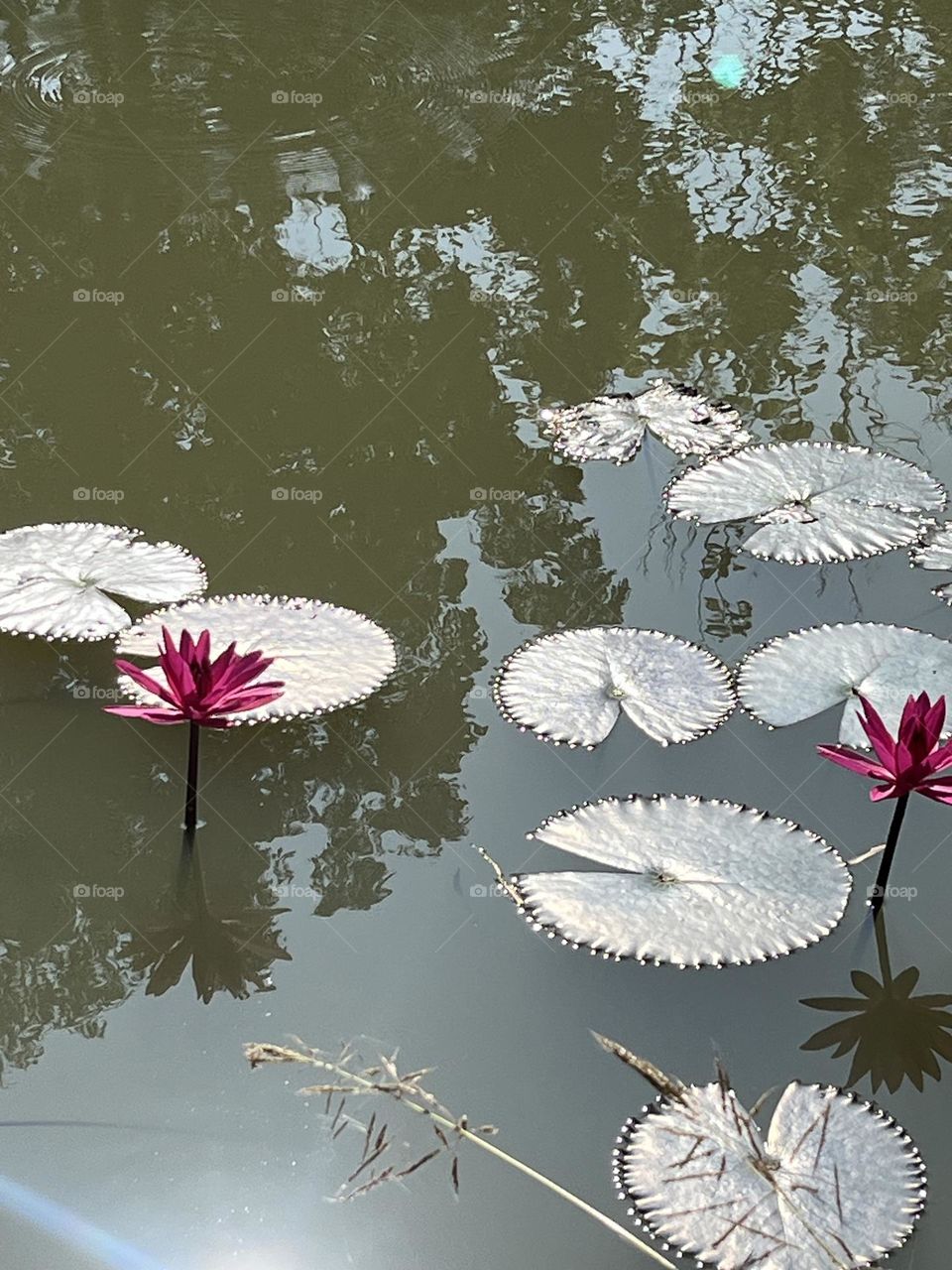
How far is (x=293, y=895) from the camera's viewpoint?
2186 millimetres

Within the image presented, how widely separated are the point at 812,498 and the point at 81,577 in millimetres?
1573

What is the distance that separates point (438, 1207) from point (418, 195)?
3.21m

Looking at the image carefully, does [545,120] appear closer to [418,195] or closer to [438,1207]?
[418,195]

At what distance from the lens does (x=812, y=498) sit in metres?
3.06

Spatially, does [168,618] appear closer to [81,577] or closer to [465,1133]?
[81,577]

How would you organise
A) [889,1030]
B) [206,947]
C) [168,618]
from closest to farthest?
1. [889,1030]
2. [206,947]
3. [168,618]

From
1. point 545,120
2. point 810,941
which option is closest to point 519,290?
point 545,120
